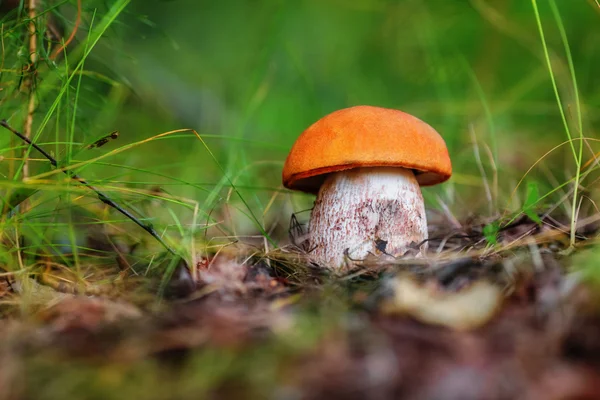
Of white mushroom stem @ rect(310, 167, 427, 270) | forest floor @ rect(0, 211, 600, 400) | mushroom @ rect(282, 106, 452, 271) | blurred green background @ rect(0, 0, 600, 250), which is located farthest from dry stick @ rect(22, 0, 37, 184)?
white mushroom stem @ rect(310, 167, 427, 270)

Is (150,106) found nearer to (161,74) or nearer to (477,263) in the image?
(161,74)

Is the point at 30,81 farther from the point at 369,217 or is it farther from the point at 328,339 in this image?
the point at 328,339

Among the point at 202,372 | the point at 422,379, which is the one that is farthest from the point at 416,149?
the point at 202,372

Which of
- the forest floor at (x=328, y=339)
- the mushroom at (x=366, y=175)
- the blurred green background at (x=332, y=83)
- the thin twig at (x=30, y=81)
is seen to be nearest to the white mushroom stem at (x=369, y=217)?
the mushroom at (x=366, y=175)

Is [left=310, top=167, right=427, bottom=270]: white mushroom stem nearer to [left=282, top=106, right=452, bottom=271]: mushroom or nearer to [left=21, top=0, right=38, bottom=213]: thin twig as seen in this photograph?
[left=282, top=106, right=452, bottom=271]: mushroom

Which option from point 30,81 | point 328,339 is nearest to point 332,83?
point 30,81

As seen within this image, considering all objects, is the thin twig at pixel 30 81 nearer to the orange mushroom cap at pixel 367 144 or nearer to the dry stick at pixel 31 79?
the dry stick at pixel 31 79
